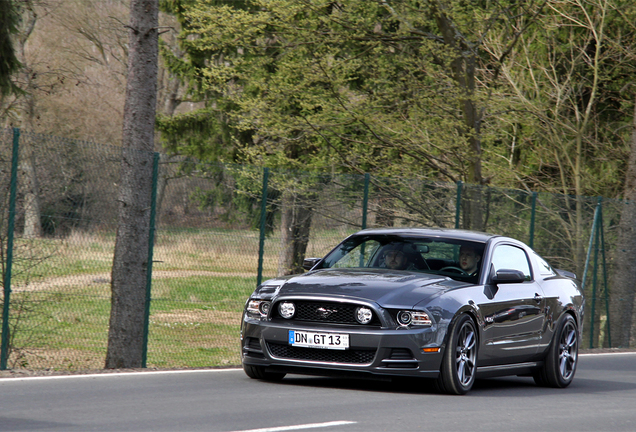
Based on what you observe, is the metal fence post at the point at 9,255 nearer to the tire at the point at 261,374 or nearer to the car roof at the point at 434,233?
the tire at the point at 261,374

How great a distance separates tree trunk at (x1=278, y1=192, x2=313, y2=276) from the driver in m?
3.52

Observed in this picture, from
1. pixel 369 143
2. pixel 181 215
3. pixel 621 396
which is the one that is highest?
pixel 369 143

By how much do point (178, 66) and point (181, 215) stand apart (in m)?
18.5

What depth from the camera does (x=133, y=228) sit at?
40.2 feet

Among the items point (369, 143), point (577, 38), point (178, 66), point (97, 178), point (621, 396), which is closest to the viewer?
point (621, 396)

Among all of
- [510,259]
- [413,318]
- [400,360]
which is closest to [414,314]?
[413,318]

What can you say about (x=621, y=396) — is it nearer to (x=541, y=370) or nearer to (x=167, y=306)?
(x=541, y=370)

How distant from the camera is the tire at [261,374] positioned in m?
9.48

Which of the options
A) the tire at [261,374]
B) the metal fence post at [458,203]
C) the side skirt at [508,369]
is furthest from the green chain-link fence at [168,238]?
the side skirt at [508,369]

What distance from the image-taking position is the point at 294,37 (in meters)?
19.8

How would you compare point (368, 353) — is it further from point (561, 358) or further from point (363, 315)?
point (561, 358)

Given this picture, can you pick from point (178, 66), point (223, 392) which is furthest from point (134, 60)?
point (178, 66)

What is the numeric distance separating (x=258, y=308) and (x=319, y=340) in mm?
782

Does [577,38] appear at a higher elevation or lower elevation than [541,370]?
higher
